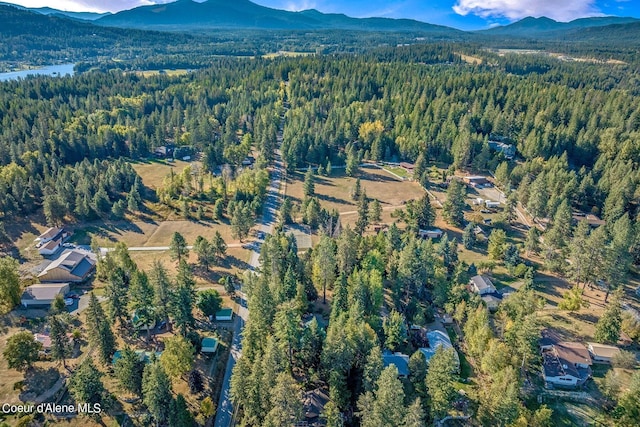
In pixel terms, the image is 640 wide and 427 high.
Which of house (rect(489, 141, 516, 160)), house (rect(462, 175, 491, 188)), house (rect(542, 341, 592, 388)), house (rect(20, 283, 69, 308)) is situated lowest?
house (rect(20, 283, 69, 308))

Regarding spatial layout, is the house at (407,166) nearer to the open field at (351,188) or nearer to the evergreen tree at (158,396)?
the open field at (351,188)

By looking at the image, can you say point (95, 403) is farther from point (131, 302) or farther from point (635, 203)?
point (635, 203)

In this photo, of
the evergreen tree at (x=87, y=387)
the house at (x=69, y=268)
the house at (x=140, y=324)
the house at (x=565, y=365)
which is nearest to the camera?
the evergreen tree at (x=87, y=387)

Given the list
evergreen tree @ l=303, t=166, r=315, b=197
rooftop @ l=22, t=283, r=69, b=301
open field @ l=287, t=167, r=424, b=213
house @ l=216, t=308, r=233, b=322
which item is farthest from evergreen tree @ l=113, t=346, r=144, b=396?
evergreen tree @ l=303, t=166, r=315, b=197

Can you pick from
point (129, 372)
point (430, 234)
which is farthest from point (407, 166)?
point (129, 372)

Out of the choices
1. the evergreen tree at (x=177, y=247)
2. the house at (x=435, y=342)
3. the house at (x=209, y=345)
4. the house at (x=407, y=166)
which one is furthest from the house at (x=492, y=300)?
the house at (x=407, y=166)

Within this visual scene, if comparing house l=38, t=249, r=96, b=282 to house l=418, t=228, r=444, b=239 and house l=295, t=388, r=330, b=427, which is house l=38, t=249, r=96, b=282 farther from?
house l=418, t=228, r=444, b=239
